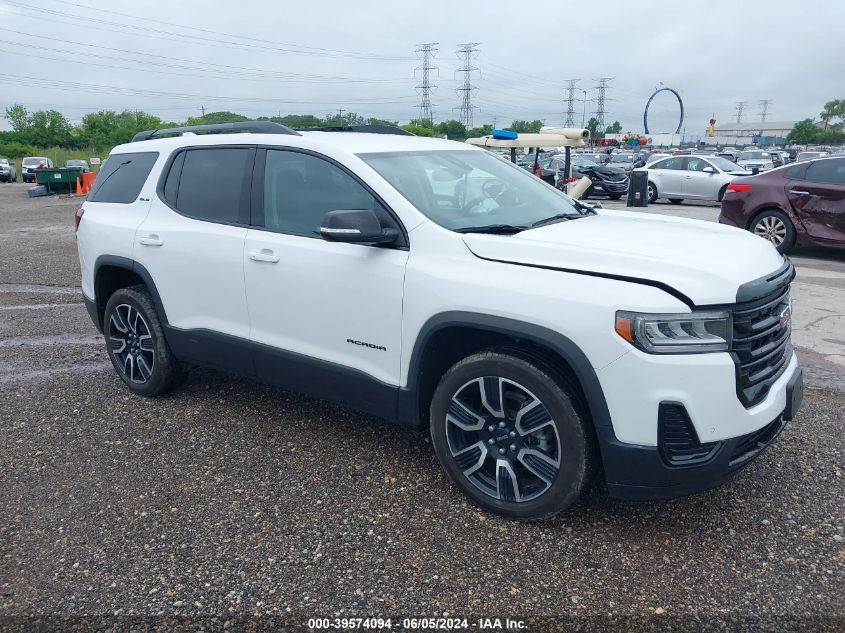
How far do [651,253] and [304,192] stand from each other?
6.29 ft

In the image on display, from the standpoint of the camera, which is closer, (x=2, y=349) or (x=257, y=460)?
(x=257, y=460)

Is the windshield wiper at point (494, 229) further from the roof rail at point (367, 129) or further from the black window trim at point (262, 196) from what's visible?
the roof rail at point (367, 129)

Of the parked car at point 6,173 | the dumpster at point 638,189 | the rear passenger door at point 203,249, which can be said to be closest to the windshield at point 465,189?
the rear passenger door at point 203,249

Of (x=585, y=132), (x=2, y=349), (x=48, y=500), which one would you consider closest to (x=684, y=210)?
(x=585, y=132)

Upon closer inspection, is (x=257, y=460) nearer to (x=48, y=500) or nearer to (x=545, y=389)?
(x=48, y=500)

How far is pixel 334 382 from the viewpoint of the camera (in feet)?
12.1

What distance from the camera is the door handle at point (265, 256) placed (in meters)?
3.80

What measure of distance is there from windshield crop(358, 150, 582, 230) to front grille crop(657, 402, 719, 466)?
51.6 inches

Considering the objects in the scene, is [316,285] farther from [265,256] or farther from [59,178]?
[59,178]

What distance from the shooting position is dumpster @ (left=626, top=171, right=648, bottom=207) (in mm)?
13752

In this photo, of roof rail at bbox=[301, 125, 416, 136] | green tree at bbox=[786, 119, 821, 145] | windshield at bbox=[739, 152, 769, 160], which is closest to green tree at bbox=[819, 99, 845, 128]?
green tree at bbox=[786, 119, 821, 145]

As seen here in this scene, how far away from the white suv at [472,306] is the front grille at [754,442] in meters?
0.01

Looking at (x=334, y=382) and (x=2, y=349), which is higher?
(x=334, y=382)

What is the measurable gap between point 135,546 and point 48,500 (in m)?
0.76
